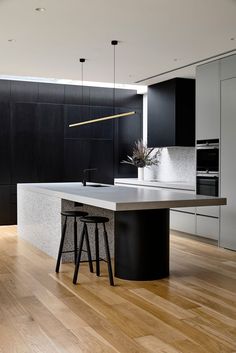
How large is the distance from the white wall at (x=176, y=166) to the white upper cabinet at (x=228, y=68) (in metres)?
2.02

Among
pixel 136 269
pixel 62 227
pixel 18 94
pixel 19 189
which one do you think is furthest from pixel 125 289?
pixel 18 94

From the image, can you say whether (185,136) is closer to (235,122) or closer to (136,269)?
(235,122)

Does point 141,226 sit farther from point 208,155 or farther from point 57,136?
point 57,136

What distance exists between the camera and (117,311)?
149 inches

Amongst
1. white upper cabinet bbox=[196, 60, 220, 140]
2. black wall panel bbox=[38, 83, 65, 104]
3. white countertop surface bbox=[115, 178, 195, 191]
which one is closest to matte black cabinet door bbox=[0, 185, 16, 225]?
black wall panel bbox=[38, 83, 65, 104]

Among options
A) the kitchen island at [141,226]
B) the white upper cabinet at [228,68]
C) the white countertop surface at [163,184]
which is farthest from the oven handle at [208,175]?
the kitchen island at [141,226]

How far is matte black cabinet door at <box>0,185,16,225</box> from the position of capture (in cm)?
859

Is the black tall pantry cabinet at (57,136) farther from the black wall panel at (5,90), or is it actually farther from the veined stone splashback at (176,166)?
Answer: the veined stone splashback at (176,166)

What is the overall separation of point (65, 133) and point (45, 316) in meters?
5.79

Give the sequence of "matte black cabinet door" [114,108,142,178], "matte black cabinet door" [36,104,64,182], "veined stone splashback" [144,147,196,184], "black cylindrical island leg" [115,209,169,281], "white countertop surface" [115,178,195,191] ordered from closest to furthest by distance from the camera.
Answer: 1. "black cylindrical island leg" [115,209,169,281]
2. "white countertop surface" [115,178,195,191]
3. "veined stone splashback" [144,147,196,184]
4. "matte black cabinet door" [36,104,64,182]
5. "matte black cabinet door" [114,108,142,178]

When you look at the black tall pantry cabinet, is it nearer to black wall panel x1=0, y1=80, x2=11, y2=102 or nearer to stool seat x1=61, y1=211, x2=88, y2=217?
black wall panel x1=0, y1=80, x2=11, y2=102

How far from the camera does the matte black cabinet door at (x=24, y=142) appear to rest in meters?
8.67

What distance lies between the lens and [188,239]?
288 inches

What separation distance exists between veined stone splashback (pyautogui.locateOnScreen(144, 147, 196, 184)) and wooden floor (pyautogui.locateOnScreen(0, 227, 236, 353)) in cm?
292
